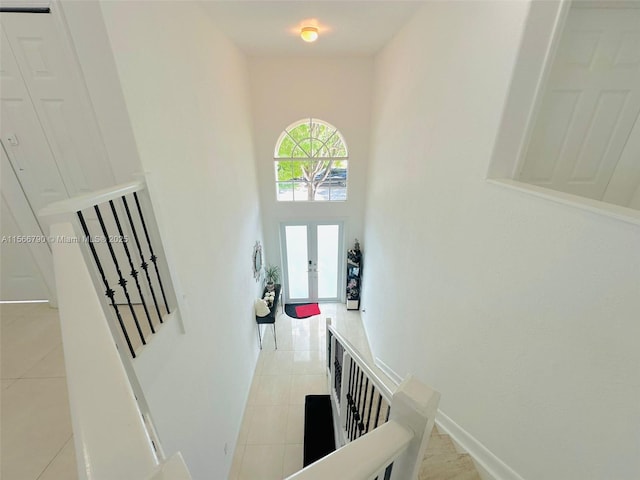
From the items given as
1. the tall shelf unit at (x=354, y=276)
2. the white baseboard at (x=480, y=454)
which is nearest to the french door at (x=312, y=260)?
the tall shelf unit at (x=354, y=276)

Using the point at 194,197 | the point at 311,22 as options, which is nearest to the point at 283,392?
the point at 194,197

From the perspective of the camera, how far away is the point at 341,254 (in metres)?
5.75

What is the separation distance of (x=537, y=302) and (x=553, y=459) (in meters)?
0.67

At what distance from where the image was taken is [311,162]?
5.05 m

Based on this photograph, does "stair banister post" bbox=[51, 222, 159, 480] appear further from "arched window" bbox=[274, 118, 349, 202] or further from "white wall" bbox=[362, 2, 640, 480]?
"arched window" bbox=[274, 118, 349, 202]

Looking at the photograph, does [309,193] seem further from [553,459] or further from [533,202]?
[553,459]

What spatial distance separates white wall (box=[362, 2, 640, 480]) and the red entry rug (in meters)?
3.18

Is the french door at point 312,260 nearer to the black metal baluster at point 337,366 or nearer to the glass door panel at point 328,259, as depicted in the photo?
the glass door panel at point 328,259

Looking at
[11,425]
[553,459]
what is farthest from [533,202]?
[11,425]

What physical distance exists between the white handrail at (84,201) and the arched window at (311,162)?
3.81 meters

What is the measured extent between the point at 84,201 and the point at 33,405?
3.20ft

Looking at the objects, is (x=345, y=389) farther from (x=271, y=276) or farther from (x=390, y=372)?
(x=271, y=276)

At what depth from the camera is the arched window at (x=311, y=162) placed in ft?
15.9

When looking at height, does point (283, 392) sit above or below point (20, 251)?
below
